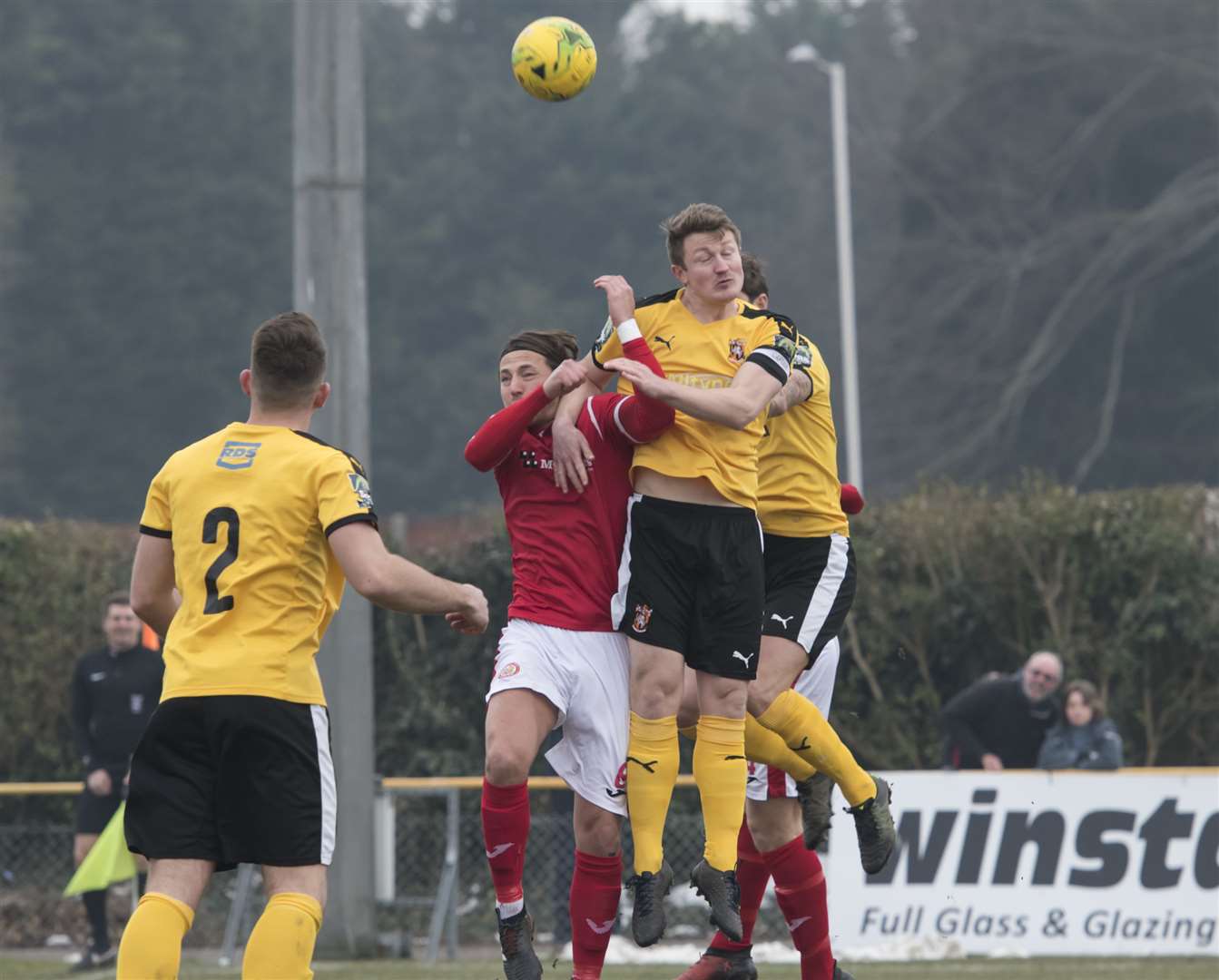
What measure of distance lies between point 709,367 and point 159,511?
2.00 m

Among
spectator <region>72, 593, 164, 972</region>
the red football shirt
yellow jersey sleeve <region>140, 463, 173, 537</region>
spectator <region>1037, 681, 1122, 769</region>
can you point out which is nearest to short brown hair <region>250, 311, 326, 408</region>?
yellow jersey sleeve <region>140, 463, 173, 537</region>

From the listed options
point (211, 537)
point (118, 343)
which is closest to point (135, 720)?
point (211, 537)

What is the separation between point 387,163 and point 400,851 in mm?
43252

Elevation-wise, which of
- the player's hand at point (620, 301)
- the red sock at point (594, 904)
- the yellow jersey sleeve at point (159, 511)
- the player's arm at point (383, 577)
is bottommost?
the red sock at point (594, 904)

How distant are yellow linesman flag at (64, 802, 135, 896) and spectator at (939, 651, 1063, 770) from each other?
5273 millimetres

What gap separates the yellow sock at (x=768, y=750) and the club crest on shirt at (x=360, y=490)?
6.58 feet

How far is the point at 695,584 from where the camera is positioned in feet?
23.3

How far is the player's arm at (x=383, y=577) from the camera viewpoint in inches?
227

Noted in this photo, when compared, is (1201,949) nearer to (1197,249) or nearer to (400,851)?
(400,851)

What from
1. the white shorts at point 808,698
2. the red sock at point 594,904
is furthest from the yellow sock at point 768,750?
the red sock at point 594,904

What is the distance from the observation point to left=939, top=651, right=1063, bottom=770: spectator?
14.0m

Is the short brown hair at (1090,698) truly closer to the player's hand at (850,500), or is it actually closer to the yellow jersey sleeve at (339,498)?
the player's hand at (850,500)

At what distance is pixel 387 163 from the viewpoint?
56531mm

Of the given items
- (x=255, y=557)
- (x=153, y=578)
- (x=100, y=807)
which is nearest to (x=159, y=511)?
(x=153, y=578)
